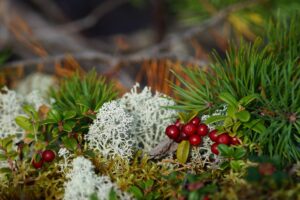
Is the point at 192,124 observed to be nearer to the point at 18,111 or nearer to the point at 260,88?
the point at 260,88

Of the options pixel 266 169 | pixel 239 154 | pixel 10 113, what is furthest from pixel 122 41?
pixel 266 169

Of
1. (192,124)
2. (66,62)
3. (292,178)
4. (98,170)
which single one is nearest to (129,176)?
(98,170)

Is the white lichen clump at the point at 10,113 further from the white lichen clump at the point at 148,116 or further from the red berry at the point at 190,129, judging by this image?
the red berry at the point at 190,129

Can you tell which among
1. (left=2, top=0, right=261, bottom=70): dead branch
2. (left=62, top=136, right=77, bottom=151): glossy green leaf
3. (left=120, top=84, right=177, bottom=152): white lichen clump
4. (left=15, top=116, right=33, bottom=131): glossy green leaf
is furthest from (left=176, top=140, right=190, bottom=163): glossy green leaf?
(left=2, top=0, right=261, bottom=70): dead branch

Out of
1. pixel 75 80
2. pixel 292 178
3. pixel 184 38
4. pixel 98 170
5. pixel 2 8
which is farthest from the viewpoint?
pixel 2 8

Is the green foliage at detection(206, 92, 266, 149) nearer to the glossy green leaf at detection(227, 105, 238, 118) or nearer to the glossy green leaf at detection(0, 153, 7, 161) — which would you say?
the glossy green leaf at detection(227, 105, 238, 118)

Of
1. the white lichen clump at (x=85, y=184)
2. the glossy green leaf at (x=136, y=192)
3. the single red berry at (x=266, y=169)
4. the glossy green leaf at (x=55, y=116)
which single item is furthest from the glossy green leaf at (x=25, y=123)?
the single red berry at (x=266, y=169)
